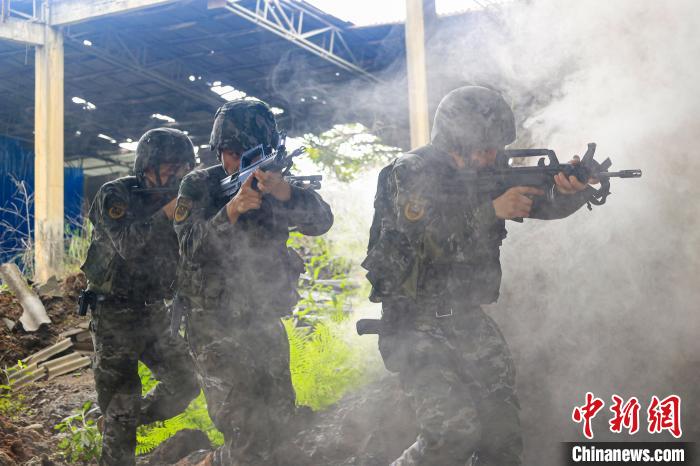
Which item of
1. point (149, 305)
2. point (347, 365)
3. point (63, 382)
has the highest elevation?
point (149, 305)

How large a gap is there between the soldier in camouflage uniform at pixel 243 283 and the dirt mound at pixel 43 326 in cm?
497

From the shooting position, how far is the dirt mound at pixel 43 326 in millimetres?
8117

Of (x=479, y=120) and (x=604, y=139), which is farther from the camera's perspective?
(x=604, y=139)

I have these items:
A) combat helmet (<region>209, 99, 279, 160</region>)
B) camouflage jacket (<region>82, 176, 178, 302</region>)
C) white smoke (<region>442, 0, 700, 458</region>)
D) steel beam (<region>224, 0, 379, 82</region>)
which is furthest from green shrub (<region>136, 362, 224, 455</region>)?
steel beam (<region>224, 0, 379, 82</region>)

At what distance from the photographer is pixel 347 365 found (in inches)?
198

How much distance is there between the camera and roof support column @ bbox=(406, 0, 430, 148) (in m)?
5.68

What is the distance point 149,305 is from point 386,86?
4185 millimetres

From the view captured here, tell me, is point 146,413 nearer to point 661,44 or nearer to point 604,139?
point 604,139

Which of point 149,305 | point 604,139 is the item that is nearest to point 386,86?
point 604,139

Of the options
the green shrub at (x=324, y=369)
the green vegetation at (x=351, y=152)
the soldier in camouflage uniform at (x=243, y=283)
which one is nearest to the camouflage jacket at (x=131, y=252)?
the soldier in camouflage uniform at (x=243, y=283)

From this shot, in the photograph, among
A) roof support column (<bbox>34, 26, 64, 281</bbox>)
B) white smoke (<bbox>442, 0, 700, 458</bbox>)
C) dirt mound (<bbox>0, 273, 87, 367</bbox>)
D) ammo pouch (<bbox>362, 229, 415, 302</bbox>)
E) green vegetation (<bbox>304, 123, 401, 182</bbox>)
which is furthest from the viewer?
roof support column (<bbox>34, 26, 64, 281</bbox>)

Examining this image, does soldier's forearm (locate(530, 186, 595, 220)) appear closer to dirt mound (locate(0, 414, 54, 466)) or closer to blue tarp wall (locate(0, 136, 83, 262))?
dirt mound (locate(0, 414, 54, 466))

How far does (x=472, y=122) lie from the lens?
Result: 348 cm

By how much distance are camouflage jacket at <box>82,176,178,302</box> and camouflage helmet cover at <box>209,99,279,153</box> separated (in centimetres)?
85
